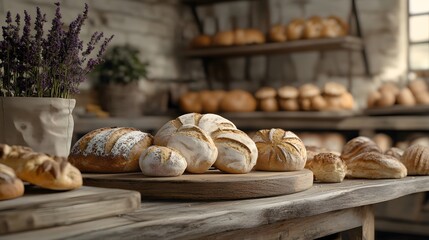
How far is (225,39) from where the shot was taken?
203 inches

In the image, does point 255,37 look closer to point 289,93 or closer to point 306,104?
point 289,93

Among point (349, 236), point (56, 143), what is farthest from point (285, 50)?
point (56, 143)

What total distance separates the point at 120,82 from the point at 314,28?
1.47 meters

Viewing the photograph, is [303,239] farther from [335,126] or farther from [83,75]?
[335,126]

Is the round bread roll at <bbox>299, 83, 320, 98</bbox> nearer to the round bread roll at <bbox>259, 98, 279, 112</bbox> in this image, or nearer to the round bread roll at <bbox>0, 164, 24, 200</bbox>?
the round bread roll at <bbox>259, 98, 279, 112</bbox>

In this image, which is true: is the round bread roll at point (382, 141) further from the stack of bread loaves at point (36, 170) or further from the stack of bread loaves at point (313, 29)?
the stack of bread loaves at point (36, 170)

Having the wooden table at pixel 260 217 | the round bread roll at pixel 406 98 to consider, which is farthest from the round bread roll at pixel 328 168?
the round bread roll at pixel 406 98

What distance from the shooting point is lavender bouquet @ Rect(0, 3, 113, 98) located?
141 centimetres

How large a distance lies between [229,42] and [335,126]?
4.04 feet

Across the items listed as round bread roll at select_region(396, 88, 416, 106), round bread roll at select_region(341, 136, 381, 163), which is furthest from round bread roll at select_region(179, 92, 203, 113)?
round bread roll at select_region(341, 136, 381, 163)

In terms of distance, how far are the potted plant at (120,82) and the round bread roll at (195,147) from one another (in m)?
3.21

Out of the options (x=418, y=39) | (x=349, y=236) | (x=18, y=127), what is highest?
(x=418, y=39)

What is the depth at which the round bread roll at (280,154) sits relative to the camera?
61.4 inches

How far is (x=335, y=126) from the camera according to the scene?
4.39m
